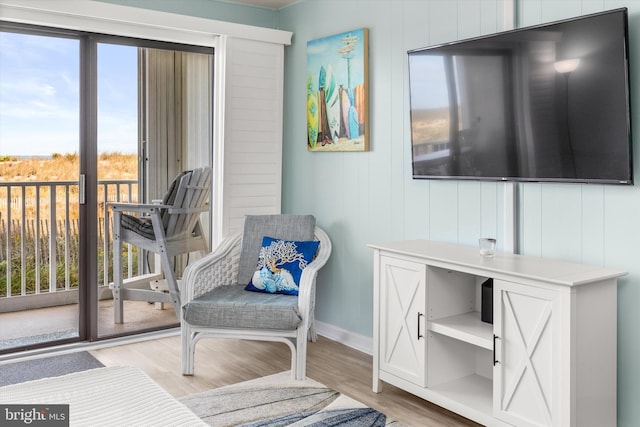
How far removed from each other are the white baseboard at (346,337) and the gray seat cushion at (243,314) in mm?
728

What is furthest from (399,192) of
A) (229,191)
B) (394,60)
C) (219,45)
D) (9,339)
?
(9,339)

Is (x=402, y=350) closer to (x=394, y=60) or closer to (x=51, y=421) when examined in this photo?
(x=394, y=60)

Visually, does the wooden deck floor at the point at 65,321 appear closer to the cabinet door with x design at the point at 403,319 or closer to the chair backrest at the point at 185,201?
the chair backrest at the point at 185,201

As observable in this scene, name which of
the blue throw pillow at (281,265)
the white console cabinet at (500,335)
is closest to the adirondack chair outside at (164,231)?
the blue throw pillow at (281,265)

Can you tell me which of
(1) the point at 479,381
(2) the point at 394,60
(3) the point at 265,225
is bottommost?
(1) the point at 479,381

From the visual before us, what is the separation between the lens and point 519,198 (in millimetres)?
2879

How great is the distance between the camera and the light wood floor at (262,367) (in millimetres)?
2926

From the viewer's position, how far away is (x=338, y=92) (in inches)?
154

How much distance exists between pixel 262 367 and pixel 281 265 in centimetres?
63

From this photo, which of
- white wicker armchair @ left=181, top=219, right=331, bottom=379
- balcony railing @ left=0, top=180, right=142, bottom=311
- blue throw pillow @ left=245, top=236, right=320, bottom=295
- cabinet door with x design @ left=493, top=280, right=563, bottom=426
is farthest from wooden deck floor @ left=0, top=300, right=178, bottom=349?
cabinet door with x design @ left=493, top=280, right=563, bottom=426

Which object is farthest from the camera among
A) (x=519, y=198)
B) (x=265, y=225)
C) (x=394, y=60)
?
(x=265, y=225)

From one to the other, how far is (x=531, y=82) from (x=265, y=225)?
199 centimetres

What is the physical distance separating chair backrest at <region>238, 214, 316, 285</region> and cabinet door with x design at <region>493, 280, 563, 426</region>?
173 cm

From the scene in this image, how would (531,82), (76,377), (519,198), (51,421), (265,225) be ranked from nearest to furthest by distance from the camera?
1. (51,421)
2. (76,377)
3. (531,82)
4. (519,198)
5. (265,225)
